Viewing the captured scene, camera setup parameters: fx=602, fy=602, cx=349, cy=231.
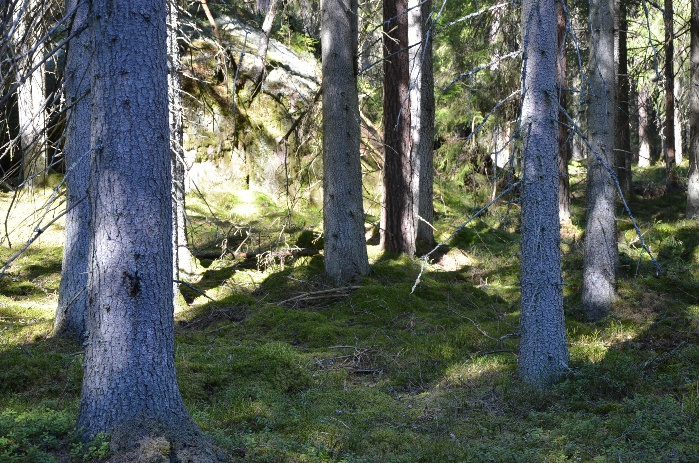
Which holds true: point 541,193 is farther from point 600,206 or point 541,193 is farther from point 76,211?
point 76,211

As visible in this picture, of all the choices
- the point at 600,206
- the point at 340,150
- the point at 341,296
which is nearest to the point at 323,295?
the point at 341,296

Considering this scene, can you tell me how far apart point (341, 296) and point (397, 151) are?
3805 millimetres

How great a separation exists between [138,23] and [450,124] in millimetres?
16365

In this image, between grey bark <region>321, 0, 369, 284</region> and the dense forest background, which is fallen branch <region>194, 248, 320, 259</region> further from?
grey bark <region>321, 0, 369, 284</region>

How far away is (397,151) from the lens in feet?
41.3

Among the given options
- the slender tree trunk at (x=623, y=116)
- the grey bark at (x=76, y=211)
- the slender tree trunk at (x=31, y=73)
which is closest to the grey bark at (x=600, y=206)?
the grey bark at (x=76, y=211)

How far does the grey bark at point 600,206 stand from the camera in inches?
384

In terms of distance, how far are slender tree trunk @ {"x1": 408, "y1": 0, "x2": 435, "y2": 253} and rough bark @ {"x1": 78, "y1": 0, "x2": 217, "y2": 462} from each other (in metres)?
8.83

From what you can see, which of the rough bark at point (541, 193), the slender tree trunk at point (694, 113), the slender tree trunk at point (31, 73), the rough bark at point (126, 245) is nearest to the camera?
the slender tree trunk at point (31, 73)

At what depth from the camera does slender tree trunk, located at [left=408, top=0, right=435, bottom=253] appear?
12.8 m

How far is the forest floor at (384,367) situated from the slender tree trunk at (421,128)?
122cm

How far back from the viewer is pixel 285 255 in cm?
1214

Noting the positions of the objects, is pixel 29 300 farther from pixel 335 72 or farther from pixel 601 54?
pixel 601 54

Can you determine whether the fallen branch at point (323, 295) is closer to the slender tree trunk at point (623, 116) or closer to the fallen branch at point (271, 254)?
the fallen branch at point (271, 254)
